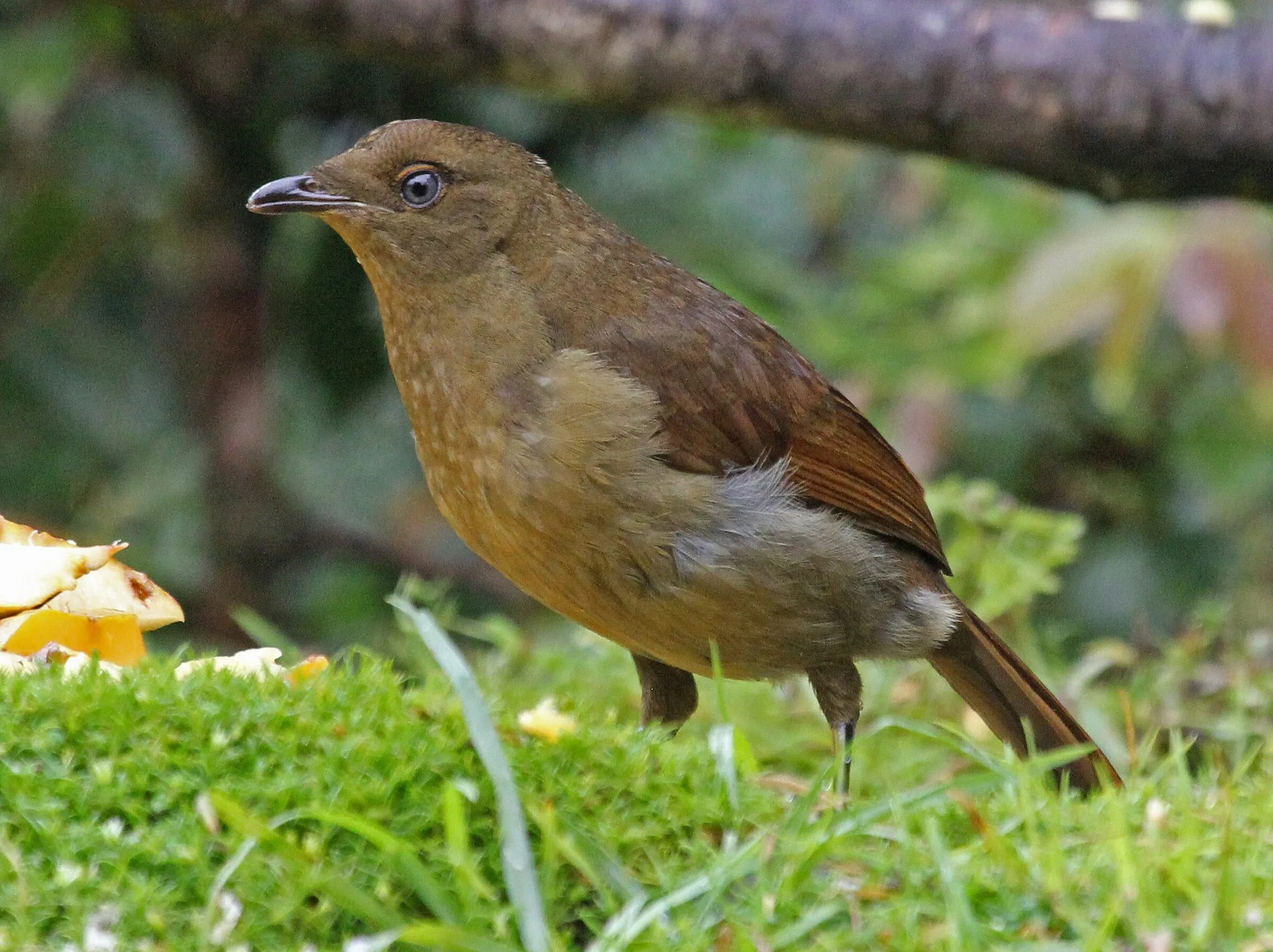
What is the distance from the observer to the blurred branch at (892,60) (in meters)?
4.22

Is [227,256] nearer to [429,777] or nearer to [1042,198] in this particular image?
[1042,198]

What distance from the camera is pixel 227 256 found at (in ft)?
18.3

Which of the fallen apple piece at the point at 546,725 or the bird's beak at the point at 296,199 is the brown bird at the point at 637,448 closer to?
the bird's beak at the point at 296,199

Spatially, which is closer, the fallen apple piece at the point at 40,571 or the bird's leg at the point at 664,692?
the fallen apple piece at the point at 40,571

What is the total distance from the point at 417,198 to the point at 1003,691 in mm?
1764

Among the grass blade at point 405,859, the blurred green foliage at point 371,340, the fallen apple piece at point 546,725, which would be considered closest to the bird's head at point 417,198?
the fallen apple piece at point 546,725

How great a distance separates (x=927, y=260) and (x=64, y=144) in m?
2.90

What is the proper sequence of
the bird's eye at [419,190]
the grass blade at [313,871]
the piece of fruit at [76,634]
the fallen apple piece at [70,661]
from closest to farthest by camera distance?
the grass blade at [313,871]
the fallen apple piece at [70,661]
the piece of fruit at [76,634]
the bird's eye at [419,190]

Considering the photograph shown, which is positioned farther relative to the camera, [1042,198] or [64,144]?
[1042,198]

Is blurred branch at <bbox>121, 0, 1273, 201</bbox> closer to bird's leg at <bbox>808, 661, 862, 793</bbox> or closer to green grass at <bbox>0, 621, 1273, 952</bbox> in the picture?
bird's leg at <bbox>808, 661, 862, 793</bbox>

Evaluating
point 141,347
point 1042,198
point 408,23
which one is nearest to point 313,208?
point 408,23

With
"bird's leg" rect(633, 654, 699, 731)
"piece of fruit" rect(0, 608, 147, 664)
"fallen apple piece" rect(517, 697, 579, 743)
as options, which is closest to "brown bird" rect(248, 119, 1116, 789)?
"bird's leg" rect(633, 654, 699, 731)

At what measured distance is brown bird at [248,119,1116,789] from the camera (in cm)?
318

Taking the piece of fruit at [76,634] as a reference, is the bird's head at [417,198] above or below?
above
